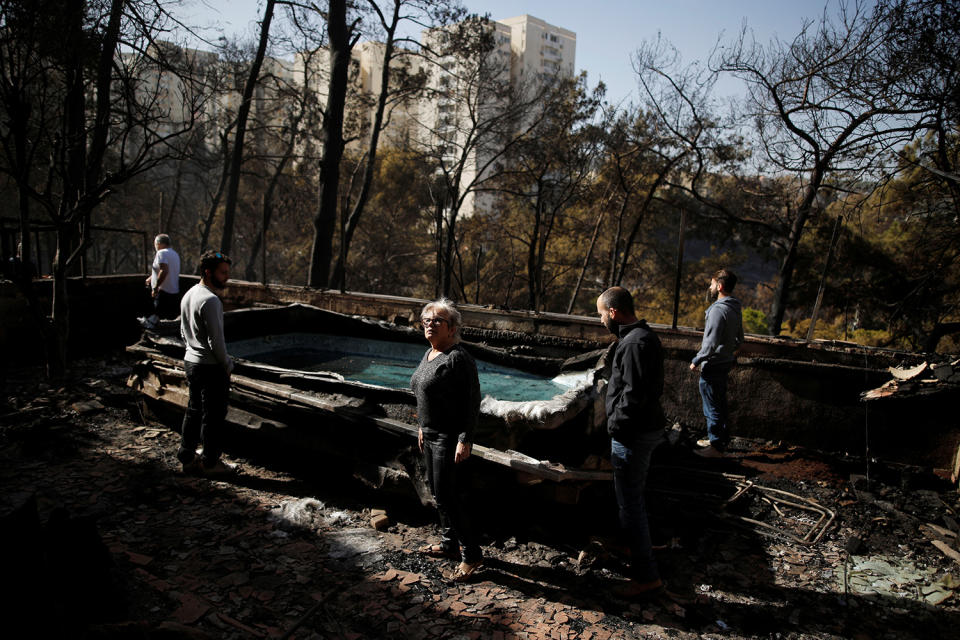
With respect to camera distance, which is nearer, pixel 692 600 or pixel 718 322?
pixel 692 600

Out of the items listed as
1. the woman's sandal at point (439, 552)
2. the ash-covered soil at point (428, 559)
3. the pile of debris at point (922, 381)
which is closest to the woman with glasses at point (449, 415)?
the woman's sandal at point (439, 552)

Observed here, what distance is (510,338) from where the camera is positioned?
6938mm

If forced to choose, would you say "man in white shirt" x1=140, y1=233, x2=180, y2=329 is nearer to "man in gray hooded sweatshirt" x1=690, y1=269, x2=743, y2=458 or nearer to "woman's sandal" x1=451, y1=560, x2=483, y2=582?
"woman's sandal" x1=451, y1=560, x2=483, y2=582

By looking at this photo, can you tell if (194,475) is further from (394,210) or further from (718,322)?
(394,210)

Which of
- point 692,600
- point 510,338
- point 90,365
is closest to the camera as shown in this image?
point 692,600

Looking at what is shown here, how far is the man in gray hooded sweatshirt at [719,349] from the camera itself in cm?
489

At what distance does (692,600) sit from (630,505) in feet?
2.46

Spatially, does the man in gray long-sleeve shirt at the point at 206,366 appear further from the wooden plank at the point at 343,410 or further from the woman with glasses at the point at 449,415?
the woman with glasses at the point at 449,415

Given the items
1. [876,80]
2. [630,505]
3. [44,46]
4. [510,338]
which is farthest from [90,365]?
[876,80]

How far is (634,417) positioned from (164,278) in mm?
7267

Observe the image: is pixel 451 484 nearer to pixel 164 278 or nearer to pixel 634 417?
pixel 634 417

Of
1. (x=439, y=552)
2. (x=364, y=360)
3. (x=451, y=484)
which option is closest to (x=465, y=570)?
(x=439, y=552)

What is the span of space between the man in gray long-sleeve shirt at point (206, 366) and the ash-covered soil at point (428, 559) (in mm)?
237

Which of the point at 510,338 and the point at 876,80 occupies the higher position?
the point at 876,80
